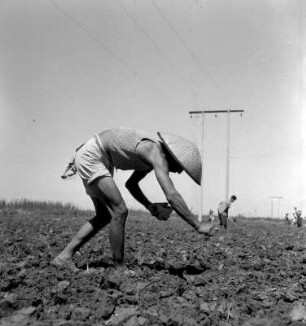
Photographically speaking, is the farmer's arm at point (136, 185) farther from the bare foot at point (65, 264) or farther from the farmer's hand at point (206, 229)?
the farmer's hand at point (206, 229)

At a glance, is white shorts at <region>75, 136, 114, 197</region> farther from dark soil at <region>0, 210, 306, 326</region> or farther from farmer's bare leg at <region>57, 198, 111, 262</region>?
dark soil at <region>0, 210, 306, 326</region>

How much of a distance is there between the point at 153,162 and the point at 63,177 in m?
0.99

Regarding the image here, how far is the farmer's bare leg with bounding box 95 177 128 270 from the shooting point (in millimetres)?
3976

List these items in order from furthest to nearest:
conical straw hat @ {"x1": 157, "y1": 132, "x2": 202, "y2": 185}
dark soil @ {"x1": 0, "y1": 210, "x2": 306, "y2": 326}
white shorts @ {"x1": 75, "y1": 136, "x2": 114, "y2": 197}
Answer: white shorts @ {"x1": 75, "y1": 136, "x2": 114, "y2": 197}, conical straw hat @ {"x1": 157, "y1": 132, "x2": 202, "y2": 185}, dark soil @ {"x1": 0, "y1": 210, "x2": 306, "y2": 326}

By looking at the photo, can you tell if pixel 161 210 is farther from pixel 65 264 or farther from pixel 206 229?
pixel 65 264

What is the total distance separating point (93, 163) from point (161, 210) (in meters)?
0.65

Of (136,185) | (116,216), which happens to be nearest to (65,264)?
(116,216)

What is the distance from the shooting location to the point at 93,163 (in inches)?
163

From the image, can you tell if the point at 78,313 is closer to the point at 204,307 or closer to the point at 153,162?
the point at 204,307

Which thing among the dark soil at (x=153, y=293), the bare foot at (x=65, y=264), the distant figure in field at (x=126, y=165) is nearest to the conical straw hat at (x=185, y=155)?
the distant figure in field at (x=126, y=165)

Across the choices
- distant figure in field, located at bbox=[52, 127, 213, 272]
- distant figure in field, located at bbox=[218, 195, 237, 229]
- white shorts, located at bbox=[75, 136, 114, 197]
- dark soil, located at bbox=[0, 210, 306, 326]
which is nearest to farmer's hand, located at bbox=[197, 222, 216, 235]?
distant figure in field, located at bbox=[52, 127, 213, 272]

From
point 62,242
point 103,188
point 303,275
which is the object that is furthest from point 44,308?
point 62,242

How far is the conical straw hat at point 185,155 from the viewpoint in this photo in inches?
152

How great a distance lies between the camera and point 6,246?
6.04 meters
